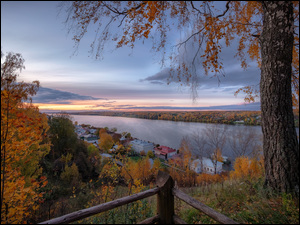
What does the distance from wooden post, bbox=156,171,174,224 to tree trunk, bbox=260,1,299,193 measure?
101 inches

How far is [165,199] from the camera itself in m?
2.68

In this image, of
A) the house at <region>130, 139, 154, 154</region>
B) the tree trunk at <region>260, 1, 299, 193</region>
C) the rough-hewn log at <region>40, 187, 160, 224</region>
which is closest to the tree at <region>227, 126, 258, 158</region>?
the tree trunk at <region>260, 1, 299, 193</region>

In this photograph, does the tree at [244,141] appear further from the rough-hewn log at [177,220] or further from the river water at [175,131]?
the rough-hewn log at [177,220]

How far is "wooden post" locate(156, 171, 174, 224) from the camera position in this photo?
8.73 ft

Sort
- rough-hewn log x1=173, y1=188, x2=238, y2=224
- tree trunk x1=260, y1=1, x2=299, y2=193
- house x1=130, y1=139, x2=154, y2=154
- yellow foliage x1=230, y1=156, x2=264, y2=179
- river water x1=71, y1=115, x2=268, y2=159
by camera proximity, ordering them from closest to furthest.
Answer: rough-hewn log x1=173, y1=188, x2=238, y2=224 < tree trunk x1=260, y1=1, x2=299, y2=193 < yellow foliage x1=230, y1=156, x2=264, y2=179 < river water x1=71, y1=115, x2=268, y2=159 < house x1=130, y1=139, x2=154, y2=154

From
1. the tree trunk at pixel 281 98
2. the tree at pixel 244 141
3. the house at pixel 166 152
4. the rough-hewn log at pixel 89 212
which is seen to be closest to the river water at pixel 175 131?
the tree at pixel 244 141

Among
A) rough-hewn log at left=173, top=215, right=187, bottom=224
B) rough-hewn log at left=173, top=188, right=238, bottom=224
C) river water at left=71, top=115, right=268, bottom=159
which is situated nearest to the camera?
rough-hewn log at left=173, top=188, right=238, bottom=224

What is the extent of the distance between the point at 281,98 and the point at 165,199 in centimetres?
323

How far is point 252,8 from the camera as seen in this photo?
5.18 metres

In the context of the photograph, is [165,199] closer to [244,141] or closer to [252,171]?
[252,171]

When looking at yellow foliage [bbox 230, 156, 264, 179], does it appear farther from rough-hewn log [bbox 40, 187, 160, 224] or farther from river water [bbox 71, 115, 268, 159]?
river water [bbox 71, 115, 268, 159]

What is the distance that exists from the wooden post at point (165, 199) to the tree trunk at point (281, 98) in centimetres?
255

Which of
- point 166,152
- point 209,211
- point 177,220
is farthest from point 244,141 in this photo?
point 209,211

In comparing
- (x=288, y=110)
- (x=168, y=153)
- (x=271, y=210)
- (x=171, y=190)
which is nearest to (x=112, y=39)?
(x=171, y=190)
